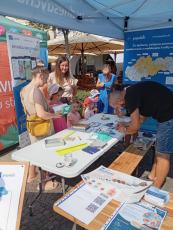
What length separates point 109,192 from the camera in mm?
1640

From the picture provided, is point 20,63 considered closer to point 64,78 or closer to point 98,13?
point 64,78

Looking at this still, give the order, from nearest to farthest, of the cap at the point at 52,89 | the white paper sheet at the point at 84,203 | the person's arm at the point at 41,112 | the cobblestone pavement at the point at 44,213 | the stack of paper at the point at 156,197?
the white paper sheet at the point at 84,203 < the stack of paper at the point at 156,197 < the cobblestone pavement at the point at 44,213 < the person's arm at the point at 41,112 < the cap at the point at 52,89

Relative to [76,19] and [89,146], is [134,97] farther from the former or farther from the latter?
[76,19]

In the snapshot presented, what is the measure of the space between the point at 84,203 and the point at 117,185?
1.11ft

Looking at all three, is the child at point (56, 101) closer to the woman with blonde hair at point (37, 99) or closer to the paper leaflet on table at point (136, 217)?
the woman with blonde hair at point (37, 99)

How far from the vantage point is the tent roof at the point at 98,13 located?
8.03ft

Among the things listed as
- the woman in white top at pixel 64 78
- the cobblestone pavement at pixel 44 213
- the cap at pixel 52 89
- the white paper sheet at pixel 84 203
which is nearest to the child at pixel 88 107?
the woman in white top at pixel 64 78

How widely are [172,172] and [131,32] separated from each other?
9.01 ft

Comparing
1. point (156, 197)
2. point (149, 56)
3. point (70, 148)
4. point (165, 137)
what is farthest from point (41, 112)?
point (149, 56)

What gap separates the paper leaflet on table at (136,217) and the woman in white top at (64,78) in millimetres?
2380

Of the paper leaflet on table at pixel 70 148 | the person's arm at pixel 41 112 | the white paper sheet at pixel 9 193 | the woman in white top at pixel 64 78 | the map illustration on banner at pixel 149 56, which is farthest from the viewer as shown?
the map illustration on banner at pixel 149 56

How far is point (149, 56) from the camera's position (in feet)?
14.2

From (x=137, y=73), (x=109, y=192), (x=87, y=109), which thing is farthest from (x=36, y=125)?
(x=137, y=73)

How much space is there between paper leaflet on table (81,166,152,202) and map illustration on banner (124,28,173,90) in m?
2.91
